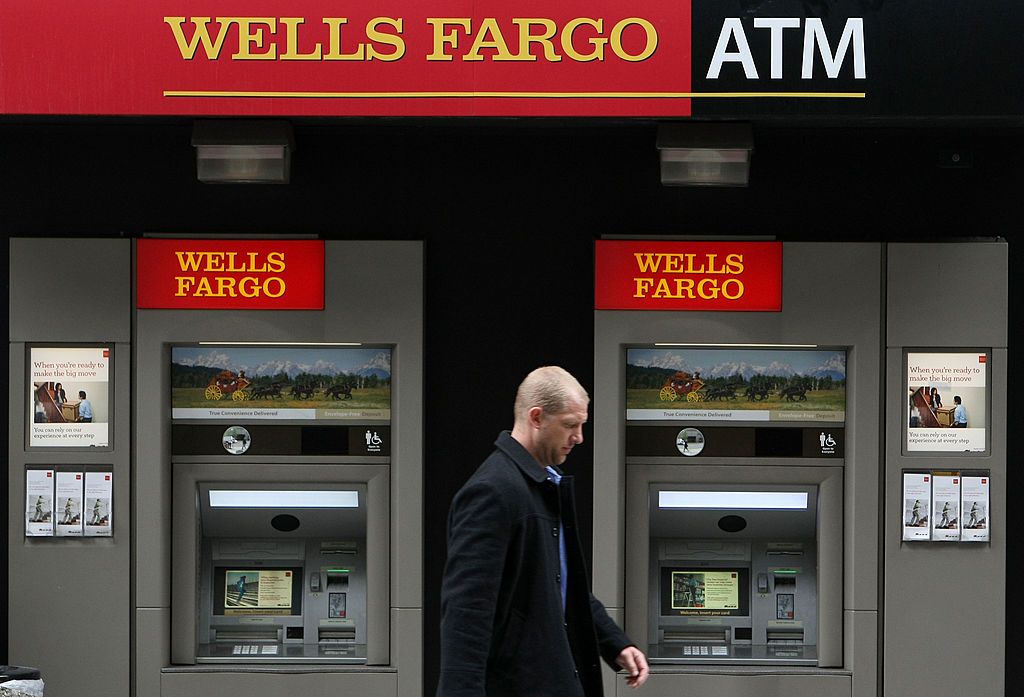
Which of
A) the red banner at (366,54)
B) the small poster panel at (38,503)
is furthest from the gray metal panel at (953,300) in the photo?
the small poster panel at (38,503)

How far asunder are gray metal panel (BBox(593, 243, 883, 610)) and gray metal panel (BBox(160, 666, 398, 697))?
1.10m

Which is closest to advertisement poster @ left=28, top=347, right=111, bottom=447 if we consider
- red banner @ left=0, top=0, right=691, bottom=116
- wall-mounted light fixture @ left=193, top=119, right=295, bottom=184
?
wall-mounted light fixture @ left=193, top=119, right=295, bottom=184

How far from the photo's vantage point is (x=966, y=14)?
4578 millimetres

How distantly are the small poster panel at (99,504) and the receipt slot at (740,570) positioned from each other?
88.6 inches

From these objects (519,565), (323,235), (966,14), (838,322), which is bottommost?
(519,565)

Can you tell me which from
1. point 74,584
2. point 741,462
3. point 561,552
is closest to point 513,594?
point 561,552

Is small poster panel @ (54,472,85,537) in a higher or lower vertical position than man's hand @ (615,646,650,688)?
higher

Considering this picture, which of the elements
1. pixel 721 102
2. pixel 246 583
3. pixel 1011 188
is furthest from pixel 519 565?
pixel 1011 188

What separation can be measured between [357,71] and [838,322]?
2.27m

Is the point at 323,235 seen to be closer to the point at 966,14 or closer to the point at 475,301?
the point at 475,301

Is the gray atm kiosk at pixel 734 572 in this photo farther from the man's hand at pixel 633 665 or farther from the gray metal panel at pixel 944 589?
the man's hand at pixel 633 665

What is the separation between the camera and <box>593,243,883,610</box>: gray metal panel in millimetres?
5277

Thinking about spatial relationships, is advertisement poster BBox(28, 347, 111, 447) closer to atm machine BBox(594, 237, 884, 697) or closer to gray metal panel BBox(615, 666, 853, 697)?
atm machine BBox(594, 237, 884, 697)

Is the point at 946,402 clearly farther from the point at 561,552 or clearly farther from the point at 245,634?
the point at 245,634
